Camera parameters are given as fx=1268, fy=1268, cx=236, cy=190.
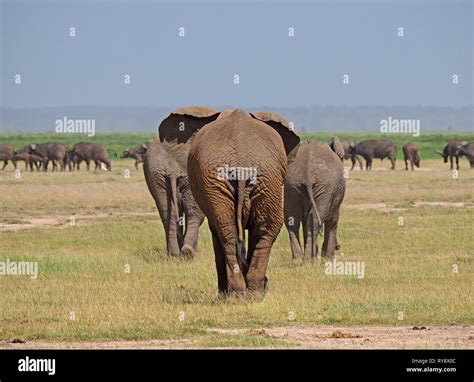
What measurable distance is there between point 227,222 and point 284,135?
2254 millimetres

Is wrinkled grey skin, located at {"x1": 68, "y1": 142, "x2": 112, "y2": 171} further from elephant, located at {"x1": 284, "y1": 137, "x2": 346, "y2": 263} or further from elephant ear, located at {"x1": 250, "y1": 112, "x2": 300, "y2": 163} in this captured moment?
elephant ear, located at {"x1": 250, "y1": 112, "x2": 300, "y2": 163}

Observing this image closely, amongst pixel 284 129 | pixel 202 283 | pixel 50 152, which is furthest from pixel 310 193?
pixel 50 152

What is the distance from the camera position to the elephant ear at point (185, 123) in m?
16.5

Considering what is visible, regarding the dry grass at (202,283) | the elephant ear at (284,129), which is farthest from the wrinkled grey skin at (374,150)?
the elephant ear at (284,129)

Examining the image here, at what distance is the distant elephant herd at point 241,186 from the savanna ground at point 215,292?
0.47 m

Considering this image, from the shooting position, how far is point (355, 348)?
11805 mm

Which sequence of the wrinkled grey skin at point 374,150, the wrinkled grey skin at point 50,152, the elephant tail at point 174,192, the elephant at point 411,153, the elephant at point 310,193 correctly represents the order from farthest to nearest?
the wrinkled grey skin at point 374,150
the wrinkled grey skin at point 50,152
the elephant at point 411,153
the elephant tail at point 174,192
the elephant at point 310,193

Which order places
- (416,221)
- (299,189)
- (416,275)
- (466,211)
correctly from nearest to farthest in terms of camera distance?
1. (416,275)
2. (299,189)
3. (416,221)
4. (466,211)

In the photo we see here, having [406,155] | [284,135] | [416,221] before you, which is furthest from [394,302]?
[406,155]

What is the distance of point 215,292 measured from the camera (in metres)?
16.0

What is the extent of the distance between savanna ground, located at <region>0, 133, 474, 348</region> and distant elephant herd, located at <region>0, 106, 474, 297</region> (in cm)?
47

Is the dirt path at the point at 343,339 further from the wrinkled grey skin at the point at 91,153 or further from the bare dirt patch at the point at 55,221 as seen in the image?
the wrinkled grey skin at the point at 91,153

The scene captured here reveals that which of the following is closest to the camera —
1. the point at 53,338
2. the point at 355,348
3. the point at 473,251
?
the point at 355,348
